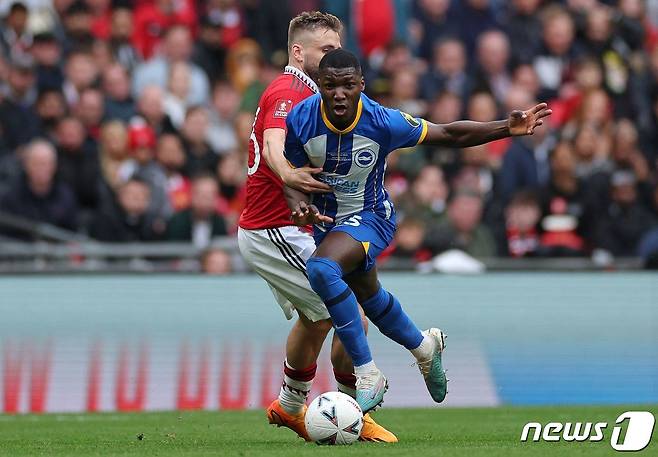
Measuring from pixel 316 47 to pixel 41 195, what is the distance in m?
A: 6.31

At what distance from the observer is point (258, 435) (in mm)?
9312

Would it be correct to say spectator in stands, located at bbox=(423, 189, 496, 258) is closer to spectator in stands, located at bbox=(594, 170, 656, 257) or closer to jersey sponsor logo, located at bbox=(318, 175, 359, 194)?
spectator in stands, located at bbox=(594, 170, 656, 257)

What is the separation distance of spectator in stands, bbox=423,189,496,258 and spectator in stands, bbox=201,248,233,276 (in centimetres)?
198

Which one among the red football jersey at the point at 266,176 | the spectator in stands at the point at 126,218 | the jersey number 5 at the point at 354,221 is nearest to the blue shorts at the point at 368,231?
the jersey number 5 at the point at 354,221

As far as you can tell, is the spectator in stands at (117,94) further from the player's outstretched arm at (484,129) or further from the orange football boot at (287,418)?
the player's outstretched arm at (484,129)

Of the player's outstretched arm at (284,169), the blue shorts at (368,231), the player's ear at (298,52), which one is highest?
the player's ear at (298,52)

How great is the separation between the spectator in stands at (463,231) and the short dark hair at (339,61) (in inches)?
243

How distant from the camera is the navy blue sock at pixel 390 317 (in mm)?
8406

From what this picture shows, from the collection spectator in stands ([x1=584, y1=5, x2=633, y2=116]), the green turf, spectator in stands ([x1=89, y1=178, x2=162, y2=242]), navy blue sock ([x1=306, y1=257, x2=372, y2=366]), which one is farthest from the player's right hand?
spectator in stands ([x1=584, y1=5, x2=633, y2=116])

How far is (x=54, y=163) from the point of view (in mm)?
14523

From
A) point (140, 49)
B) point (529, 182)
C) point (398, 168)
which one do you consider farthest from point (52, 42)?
point (529, 182)

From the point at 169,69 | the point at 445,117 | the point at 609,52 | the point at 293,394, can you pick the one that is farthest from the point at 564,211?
the point at 293,394

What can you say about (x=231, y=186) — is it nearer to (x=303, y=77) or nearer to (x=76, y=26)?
(x=76, y=26)

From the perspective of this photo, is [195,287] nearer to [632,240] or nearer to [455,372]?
[455,372]
